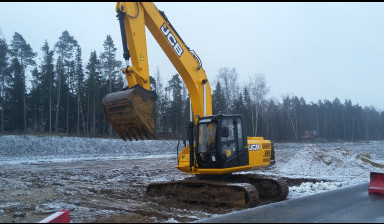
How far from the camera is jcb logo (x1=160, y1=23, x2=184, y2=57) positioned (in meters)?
9.36

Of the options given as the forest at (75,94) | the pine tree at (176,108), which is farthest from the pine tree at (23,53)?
the pine tree at (176,108)

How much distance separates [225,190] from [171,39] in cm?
445

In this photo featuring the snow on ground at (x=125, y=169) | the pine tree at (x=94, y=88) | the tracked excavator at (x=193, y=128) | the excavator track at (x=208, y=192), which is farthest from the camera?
the pine tree at (x=94, y=88)

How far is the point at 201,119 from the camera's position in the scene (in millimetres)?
9398

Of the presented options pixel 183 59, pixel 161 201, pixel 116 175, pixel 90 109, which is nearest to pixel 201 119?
pixel 183 59

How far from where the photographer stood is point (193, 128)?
31.4ft

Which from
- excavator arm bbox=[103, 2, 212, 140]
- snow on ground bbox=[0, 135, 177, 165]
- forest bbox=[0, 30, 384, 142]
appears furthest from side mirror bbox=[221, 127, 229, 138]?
forest bbox=[0, 30, 384, 142]

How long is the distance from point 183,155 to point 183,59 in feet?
9.24

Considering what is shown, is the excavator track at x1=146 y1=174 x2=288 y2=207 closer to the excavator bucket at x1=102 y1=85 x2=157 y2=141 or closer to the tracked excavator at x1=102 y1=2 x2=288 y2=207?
the tracked excavator at x1=102 y1=2 x2=288 y2=207

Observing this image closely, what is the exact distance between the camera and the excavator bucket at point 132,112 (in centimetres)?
743

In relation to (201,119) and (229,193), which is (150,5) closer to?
(201,119)

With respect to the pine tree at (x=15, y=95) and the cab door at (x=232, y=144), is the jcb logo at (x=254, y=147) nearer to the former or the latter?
the cab door at (x=232, y=144)

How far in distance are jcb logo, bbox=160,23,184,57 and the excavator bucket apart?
220 cm

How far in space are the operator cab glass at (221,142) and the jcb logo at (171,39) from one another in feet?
6.93
